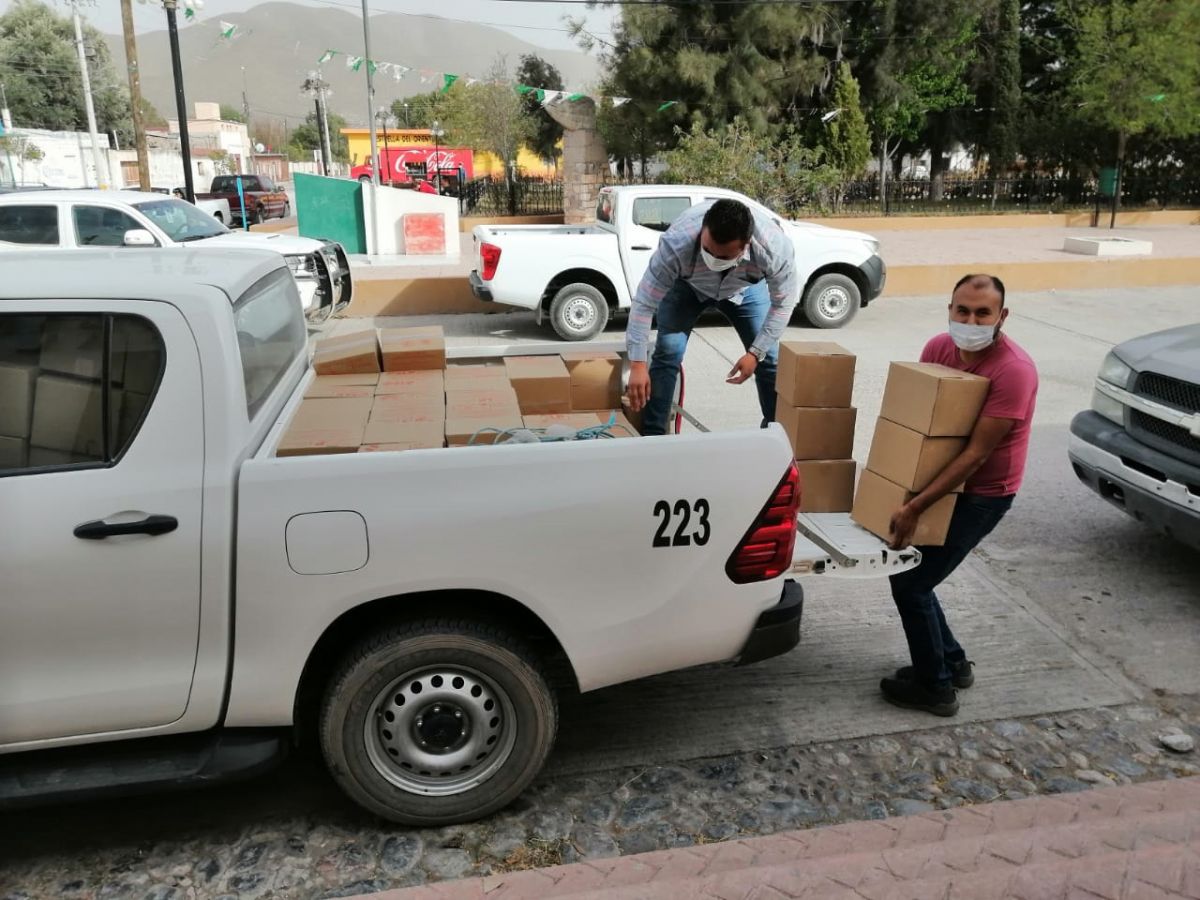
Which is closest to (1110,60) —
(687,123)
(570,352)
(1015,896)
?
(687,123)

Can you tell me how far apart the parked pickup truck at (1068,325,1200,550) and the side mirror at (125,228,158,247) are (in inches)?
345

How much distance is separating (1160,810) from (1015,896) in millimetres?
779

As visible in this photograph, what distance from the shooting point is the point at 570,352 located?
4434 mm

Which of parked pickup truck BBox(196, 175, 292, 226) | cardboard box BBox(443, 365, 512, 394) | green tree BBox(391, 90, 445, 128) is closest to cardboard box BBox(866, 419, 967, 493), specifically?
cardboard box BBox(443, 365, 512, 394)

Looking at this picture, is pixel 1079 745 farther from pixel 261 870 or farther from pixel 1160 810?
pixel 261 870

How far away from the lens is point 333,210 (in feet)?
63.0

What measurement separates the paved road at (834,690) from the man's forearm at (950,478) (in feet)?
2.92

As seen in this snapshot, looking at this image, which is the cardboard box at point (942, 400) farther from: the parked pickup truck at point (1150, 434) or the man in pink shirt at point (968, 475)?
the parked pickup truck at point (1150, 434)

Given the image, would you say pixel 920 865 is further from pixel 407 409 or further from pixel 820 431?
pixel 407 409

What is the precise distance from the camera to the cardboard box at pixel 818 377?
12.7ft

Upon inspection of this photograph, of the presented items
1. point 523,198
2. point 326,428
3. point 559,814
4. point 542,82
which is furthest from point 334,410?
point 542,82

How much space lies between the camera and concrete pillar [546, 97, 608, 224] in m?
27.2

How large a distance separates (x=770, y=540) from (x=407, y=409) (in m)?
1.45

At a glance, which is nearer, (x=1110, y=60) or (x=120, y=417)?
(x=120, y=417)
